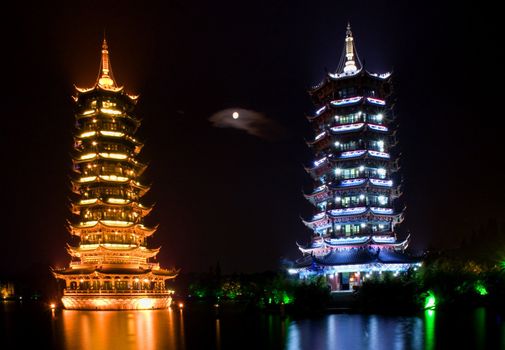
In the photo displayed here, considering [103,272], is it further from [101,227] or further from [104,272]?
[101,227]

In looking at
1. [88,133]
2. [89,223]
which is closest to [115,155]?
[88,133]

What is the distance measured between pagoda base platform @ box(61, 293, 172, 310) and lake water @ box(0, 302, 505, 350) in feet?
62.1

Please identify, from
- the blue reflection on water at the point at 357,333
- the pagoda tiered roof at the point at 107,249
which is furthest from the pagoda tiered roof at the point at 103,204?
Result: the blue reflection on water at the point at 357,333

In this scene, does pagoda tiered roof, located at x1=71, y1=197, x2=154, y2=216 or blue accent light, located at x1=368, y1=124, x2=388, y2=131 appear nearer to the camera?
blue accent light, located at x1=368, y1=124, x2=388, y2=131

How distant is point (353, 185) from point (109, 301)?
27.9 metres

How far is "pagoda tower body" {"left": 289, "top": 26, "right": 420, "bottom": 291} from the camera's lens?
51.0m

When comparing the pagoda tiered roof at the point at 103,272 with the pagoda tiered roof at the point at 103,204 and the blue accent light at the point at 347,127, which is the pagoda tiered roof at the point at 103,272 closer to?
the pagoda tiered roof at the point at 103,204

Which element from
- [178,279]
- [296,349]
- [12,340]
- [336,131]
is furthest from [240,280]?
[296,349]

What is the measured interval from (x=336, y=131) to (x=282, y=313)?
24.0m

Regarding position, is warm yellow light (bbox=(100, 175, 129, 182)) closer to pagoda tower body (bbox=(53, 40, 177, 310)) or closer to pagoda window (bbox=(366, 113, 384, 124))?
pagoda tower body (bbox=(53, 40, 177, 310))

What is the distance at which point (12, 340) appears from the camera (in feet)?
96.9

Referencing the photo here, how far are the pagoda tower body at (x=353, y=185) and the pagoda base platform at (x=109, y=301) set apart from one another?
16.8 m

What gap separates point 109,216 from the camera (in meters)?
61.9

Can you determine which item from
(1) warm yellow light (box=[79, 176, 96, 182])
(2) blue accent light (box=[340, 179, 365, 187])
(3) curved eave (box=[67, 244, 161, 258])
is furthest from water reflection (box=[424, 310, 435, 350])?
(1) warm yellow light (box=[79, 176, 96, 182])
